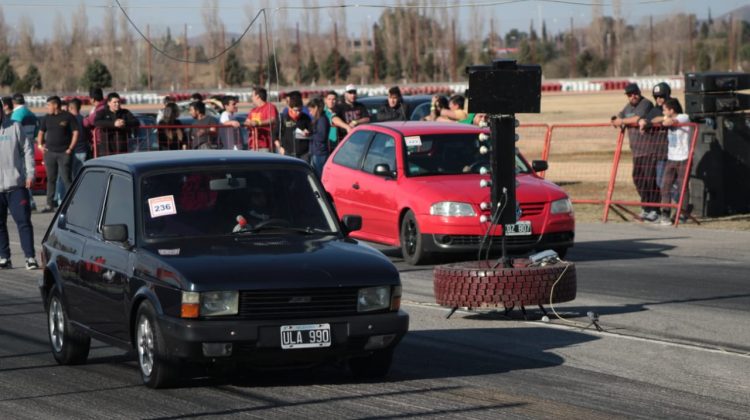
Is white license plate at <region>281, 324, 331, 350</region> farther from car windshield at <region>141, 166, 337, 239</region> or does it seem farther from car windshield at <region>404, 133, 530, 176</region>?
car windshield at <region>404, 133, 530, 176</region>

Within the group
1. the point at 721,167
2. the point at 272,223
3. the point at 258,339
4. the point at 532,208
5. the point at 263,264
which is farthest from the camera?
the point at 721,167

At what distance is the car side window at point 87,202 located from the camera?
9711mm

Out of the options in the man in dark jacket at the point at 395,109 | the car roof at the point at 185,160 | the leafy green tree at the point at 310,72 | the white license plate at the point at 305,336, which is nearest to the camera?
the white license plate at the point at 305,336

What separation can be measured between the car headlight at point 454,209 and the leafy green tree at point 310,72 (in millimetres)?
106199

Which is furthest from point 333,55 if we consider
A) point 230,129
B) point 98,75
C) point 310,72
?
point 230,129

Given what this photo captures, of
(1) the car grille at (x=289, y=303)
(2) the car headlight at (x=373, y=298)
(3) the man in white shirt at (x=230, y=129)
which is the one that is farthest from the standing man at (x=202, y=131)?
(1) the car grille at (x=289, y=303)

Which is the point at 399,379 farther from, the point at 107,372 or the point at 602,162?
the point at 602,162

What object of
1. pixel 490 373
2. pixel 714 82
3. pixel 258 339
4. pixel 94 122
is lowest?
pixel 490 373

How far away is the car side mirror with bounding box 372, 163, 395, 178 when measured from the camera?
1628 centimetres

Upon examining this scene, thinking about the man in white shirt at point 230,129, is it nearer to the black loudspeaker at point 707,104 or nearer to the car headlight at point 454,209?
the black loudspeaker at point 707,104

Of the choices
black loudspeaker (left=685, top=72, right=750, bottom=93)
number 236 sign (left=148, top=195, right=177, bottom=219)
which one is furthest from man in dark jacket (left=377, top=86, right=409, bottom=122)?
number 236 sign (left=148, top=195, right=177, bottom=219)

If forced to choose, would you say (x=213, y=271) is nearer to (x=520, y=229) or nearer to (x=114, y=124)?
(x=520, y=229)

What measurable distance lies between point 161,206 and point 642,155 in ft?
43.5

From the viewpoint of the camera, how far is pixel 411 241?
16.0 m
